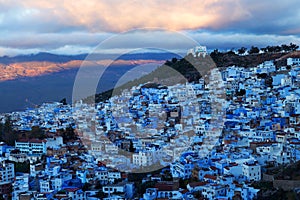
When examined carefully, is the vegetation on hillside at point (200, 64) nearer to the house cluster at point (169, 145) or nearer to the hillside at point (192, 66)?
the hillside at point (192, 66)

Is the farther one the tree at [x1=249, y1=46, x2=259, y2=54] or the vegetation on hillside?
the tree at [x1=249, y1=46, x2=259, y2=54]

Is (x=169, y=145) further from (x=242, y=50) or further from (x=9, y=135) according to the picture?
(x=242, y=50)

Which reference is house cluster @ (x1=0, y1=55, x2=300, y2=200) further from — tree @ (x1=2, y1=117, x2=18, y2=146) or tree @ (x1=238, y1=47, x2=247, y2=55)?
tree @ (x1=238, y1=47, x2=247, y2=55)

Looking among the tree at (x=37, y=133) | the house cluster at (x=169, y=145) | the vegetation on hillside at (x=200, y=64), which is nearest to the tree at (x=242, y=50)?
the vegetation on hillside at (x=200, y=64)

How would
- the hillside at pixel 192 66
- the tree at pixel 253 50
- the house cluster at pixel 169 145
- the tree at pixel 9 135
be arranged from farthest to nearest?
the tree at pixel 253 50, the hillside at pixel 192 66, the tree at pixel 9 135, the house cluster at pixel 169 145

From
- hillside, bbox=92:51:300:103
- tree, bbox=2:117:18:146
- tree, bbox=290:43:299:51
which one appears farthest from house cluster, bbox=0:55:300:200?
tree, bbox=290:43:299:51

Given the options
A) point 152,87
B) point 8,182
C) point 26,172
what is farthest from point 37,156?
point 152,87

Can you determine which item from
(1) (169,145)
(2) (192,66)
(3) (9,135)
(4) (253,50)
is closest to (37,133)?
(3) (9,135)

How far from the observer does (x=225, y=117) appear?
1450cm

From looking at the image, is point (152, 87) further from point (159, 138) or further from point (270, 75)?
point (159, 138)

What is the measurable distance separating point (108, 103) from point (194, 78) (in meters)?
4.89

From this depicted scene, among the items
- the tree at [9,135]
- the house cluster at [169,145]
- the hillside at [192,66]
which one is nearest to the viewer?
the house cluster at [169,145]

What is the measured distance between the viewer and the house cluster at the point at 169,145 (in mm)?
9203

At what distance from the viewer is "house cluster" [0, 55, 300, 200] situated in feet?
30.2
